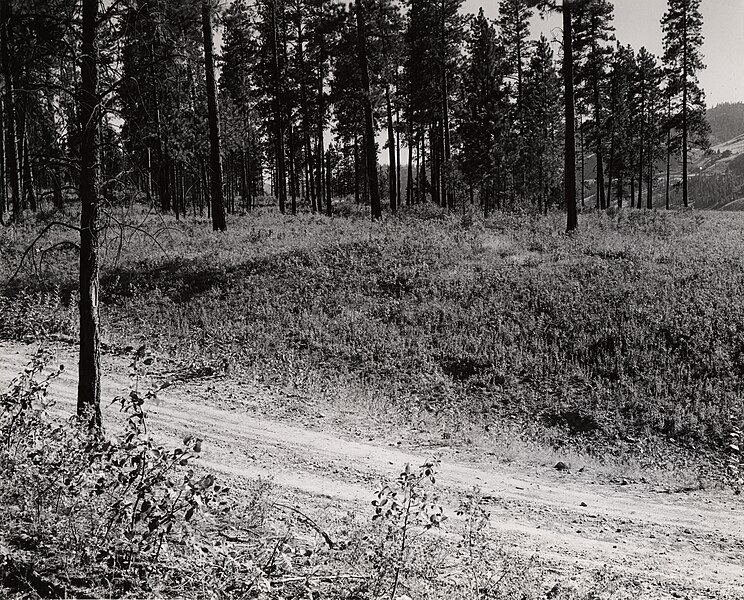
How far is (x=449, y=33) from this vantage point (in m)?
35.1

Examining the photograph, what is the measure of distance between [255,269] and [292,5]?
80.5 ft

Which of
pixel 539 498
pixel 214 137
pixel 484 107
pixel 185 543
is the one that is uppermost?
pixel 484 107

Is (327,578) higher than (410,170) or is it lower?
lower

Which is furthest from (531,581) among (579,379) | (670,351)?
(670,351)

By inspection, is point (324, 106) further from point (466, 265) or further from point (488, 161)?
point (466, 265)

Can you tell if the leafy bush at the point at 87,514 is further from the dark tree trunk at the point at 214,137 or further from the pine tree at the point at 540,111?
the pine tree at the point at 540,111

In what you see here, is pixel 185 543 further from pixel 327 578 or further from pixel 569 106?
pixel 569 106

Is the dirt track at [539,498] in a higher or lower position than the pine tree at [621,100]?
lower

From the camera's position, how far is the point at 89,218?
6.50m

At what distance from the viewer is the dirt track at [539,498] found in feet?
19.3

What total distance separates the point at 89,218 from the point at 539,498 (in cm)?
690

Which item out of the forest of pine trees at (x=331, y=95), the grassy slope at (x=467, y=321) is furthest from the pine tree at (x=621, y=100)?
the grassy slope at (x=467, y=321)

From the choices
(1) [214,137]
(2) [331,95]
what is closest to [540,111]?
(2) [331,95]

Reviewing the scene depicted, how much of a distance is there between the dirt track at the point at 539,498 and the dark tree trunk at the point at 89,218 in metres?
1.86
